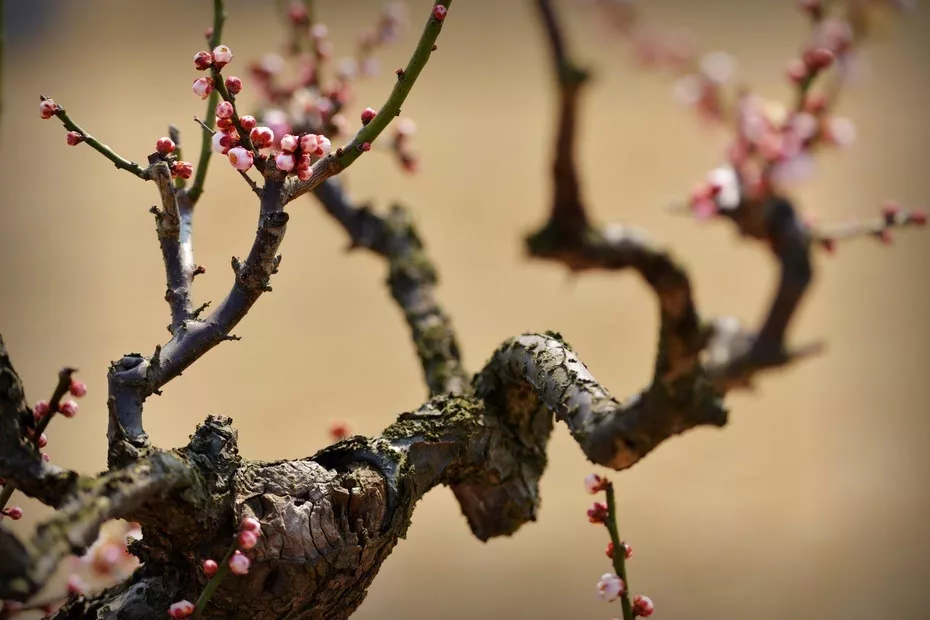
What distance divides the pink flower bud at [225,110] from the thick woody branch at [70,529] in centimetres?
27

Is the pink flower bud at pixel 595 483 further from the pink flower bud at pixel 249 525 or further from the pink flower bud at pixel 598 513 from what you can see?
the pink flower bud at pixel 249 525

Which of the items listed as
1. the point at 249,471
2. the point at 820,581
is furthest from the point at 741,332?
the point at 820,581

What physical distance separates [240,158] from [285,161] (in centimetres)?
3

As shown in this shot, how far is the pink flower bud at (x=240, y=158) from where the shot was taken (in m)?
0.74

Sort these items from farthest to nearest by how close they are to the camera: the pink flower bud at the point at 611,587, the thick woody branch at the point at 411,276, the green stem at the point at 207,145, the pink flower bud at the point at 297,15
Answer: the pink flower bud at the point at 297,15 → the thick woody branch at the point at 411,276 → the green stem at the point at 207,145 → the pink flower bud at the point at 611,587

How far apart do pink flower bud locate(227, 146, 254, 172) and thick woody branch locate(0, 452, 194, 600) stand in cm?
24

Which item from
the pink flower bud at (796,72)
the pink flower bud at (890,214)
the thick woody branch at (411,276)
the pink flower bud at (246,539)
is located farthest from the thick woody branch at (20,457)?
the pink flower bud at (796,72)

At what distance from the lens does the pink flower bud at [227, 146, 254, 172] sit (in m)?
0.74

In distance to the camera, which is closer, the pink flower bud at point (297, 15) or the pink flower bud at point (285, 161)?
the pink flower bud at point (285, 161)

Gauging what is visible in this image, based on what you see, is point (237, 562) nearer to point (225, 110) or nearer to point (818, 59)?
point (225, 110)

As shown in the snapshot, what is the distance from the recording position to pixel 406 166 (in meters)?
1.49

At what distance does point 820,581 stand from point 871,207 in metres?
1.54

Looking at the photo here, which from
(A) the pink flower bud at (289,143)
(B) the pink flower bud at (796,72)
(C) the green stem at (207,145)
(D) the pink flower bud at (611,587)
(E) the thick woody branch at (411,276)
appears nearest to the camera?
(A) the pink flower bud at (289,143)

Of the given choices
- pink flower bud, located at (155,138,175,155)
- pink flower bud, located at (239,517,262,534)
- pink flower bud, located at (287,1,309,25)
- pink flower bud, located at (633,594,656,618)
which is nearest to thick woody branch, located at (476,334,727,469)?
pink flower bud, located at (633,594,656,618)
